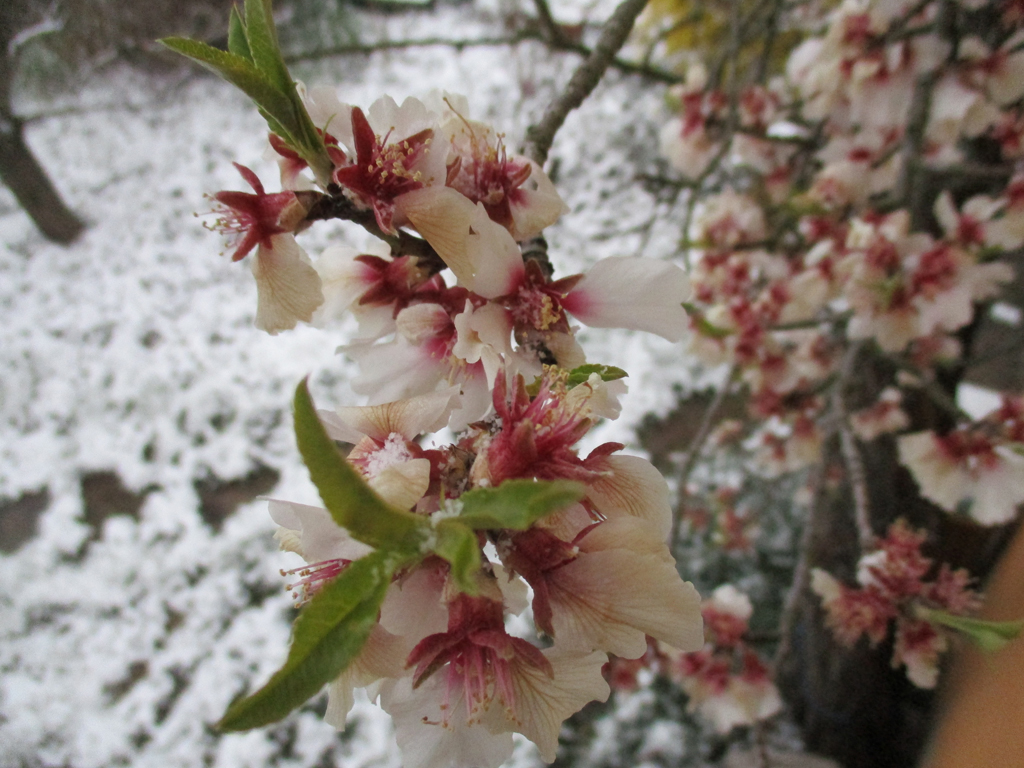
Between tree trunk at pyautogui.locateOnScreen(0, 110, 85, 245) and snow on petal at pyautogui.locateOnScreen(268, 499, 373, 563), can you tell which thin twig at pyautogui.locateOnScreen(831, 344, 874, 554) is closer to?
snow on petal at pyautogui.locateOnScreen(268, 499, 373, 563)

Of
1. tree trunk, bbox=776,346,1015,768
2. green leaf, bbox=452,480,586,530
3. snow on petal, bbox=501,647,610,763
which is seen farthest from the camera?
tree trunk, bbox=776,346,1015,768

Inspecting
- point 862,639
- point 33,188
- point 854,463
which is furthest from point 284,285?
point 33,188

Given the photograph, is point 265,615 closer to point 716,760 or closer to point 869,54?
point 716,760

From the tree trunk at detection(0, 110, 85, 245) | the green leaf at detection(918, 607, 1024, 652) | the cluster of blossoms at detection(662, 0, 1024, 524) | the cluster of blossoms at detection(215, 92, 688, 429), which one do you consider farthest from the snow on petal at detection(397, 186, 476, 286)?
the tree trunk at detection(0, 110, 85, 245)

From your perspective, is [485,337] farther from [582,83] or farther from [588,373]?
[582,83]

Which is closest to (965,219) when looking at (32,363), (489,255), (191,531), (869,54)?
(869,54)

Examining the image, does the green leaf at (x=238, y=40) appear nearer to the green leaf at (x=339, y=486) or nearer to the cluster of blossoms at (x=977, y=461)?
the green leaf at (x=339, y=486)
